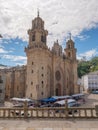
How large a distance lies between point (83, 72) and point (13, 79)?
57.8m

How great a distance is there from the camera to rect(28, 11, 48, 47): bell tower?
43719mm

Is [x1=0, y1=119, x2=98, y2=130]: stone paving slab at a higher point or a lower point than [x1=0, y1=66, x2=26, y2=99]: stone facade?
lower

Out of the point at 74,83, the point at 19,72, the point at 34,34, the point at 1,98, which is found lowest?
the point at 1,98

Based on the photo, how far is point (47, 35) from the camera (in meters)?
47.4

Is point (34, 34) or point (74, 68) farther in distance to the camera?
point (74, 68)

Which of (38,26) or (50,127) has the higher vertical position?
(38,26)

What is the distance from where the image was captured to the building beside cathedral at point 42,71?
41.7m

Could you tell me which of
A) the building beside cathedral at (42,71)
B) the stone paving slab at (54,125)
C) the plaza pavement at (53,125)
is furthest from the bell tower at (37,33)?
the stone paving slab at (54,125)

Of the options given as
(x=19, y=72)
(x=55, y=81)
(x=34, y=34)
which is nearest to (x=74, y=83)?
(x=55, y=81)

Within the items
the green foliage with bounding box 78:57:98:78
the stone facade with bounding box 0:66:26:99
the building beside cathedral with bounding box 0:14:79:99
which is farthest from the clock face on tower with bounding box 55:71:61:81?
the green foliage with bounding box 78:57:98:78

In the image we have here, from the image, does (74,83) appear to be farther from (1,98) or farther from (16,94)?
(1,98)

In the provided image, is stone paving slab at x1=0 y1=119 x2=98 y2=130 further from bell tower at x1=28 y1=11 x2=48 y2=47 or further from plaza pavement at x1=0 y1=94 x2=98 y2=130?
bell tower at x1=28 y1=11 x2=48 y2=47

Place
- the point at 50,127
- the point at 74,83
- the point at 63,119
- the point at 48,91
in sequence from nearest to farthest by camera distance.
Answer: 1. the point at 50,127
2. the point at 63,119
3. the point at 48,91
4. the point at 74,83

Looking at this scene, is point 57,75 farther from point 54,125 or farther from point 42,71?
point 54,125
